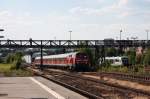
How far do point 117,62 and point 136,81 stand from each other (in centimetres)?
6029

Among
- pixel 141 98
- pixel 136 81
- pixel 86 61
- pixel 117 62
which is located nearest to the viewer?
pixel 141 98

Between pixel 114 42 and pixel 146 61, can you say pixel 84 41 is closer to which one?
pixel 114 42

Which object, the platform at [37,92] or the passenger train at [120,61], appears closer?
the platform at [37,92]

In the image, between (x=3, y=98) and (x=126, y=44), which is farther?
(x=126, y=44)

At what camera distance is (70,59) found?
6719cm

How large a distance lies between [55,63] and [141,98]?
6274cm

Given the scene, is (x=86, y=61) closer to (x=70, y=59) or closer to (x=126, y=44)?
(x=70, y=59)

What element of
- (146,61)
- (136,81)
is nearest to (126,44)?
(146,61)

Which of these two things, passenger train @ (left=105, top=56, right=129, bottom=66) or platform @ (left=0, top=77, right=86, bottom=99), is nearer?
platform @ (left=0, top=77, right=86, bottom=99)

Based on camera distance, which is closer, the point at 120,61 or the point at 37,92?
the point at 37,92

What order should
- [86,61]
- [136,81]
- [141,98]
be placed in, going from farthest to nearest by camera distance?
[86,61] < [136,81] < [141,98]

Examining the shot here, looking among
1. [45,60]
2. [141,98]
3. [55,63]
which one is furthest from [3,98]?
[45,60]

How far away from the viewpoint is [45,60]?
101750 mm

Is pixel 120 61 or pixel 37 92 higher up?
pixel 120 61
